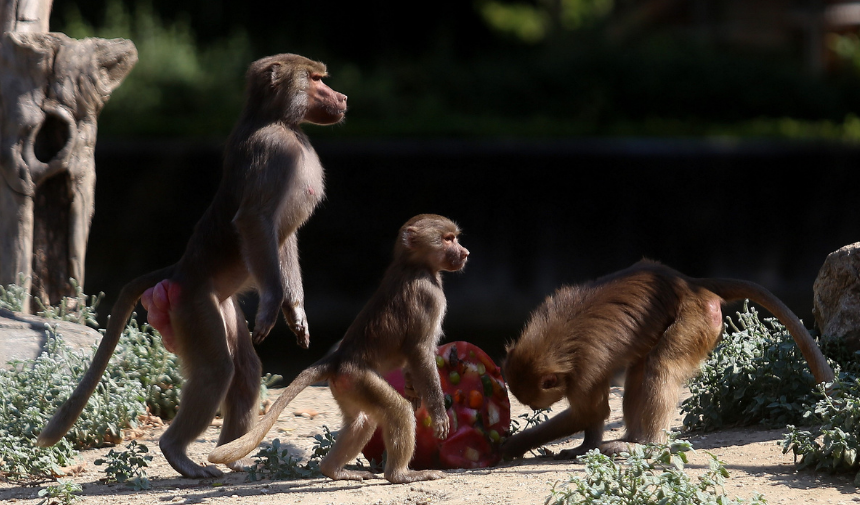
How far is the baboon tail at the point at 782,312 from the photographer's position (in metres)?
5.00

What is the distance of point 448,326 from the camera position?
12.4 metres

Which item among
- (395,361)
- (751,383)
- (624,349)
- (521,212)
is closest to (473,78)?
(521,212)

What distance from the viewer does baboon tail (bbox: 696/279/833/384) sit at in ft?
16.4

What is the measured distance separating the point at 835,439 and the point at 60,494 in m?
3.52

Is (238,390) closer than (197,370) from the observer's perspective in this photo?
No

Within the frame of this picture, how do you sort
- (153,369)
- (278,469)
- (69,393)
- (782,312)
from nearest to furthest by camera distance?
(278,469) → (782,312) → (69,393) → (153,369)

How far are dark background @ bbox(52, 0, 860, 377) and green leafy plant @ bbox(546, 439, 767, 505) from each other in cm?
685

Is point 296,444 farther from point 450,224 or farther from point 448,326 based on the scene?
point 448,326

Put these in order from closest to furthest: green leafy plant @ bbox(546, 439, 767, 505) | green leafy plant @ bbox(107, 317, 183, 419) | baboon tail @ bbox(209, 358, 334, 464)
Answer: green leafy plant @ bbox(546, 439, 767, 505) < baboon tail @ bbox(209, 358, 334, 464) < green leafy plant @ bbox(107, 317, 183, 419)

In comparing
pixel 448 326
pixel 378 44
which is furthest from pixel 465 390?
pixel 378 44

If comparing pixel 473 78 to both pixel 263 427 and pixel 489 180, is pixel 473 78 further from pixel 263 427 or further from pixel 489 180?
pixel 263 427

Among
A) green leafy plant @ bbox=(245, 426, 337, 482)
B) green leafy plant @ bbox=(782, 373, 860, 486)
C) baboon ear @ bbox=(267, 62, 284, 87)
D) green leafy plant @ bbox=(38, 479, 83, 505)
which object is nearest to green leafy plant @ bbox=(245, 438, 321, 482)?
green leafy plant @ bbox=(245, 426, 337, 482)

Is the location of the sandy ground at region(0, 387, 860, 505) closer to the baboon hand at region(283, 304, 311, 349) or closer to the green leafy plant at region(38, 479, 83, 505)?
the green leafy plant at region(38, 479, 83, 505)

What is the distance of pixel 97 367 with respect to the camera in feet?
16.1
